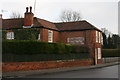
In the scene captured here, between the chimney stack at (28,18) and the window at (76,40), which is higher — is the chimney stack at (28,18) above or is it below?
above

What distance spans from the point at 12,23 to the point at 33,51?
13.6 meters

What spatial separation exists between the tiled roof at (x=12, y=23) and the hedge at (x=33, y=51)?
9.82 m

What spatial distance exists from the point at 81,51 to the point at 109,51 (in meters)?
25.9

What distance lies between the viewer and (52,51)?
949 inches

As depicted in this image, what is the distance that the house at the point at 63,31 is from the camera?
31.1m

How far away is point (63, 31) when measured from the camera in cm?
3584

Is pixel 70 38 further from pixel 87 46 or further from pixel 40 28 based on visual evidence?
pixel 40 28

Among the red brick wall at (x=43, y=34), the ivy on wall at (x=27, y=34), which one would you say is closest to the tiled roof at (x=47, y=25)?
the red brick wall at (x=43, y=34)

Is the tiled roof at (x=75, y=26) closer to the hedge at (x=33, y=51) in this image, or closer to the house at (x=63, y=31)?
the house at (x=63, y=31)

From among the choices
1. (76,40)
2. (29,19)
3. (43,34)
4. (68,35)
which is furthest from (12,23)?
(76,40)

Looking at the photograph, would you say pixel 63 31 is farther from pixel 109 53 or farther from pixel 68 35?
pixel 109 53

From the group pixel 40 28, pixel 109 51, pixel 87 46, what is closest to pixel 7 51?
pixel 40 28

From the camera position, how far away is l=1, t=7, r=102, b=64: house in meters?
31.1

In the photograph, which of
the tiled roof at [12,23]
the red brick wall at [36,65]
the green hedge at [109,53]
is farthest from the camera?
the green hedge at [109,53]
